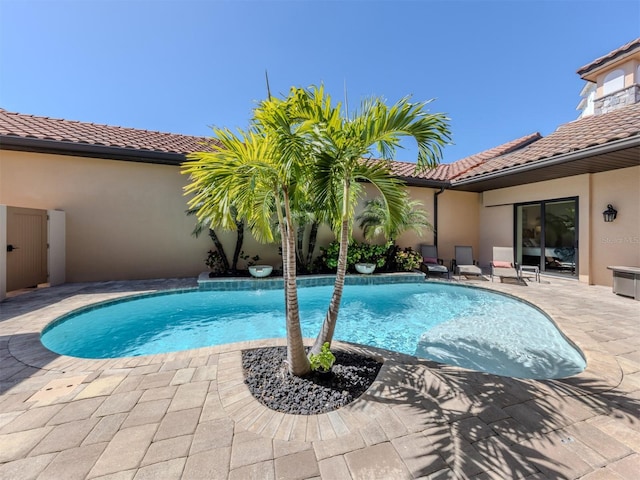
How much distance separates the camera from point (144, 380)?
2965 mm

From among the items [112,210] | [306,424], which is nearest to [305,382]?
[306,424]

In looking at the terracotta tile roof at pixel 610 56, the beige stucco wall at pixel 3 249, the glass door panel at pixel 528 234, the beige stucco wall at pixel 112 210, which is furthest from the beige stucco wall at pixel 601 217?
the beige stucco wall at pixel 3 249

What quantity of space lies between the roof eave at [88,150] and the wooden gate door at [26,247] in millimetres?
1938

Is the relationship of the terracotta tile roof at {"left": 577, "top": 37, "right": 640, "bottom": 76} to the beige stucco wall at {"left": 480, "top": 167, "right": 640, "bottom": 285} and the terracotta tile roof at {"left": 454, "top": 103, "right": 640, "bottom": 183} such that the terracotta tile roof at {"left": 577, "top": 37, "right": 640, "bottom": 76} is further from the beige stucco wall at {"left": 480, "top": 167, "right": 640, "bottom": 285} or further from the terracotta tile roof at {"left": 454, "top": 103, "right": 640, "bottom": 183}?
the beige stucco wall at {"left": 480, "top": 167, "right": 640, "bottom": 285}

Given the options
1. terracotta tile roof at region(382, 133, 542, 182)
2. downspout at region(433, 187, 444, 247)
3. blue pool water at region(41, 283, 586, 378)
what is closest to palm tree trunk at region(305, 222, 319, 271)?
blue pool water at region(41, 283, 586, 378)

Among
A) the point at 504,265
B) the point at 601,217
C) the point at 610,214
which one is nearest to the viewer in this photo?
the point at 610,214

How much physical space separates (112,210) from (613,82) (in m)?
20.1

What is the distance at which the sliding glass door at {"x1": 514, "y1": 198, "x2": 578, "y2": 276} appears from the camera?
9.05 meters

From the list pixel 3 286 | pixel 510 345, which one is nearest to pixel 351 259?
pixel 510 345

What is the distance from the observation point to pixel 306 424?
7.45 ft

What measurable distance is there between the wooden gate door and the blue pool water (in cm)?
317

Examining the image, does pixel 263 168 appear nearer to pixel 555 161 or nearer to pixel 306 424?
pixel 306 424

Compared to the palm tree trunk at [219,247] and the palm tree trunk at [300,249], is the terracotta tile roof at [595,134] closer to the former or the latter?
the palm tree trunk at [300,249]

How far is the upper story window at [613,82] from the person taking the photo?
32.9 ft
